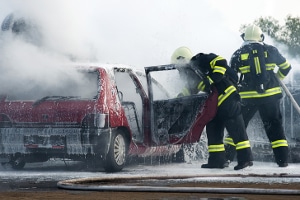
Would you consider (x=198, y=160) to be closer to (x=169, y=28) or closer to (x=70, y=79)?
(x=70, y=79)

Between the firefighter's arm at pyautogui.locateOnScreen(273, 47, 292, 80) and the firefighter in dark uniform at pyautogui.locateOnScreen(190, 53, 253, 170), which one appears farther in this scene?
the firefighter's arm at pyautogui.locateOnScreen(273, 47, 292, 80)

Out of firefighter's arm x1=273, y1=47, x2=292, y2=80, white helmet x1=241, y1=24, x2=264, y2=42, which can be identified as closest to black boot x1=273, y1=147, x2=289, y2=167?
firefighter's arm x1=273, y1=47, x2=292, y2=80

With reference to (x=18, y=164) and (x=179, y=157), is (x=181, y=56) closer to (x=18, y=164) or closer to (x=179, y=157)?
(x=179, y=157)

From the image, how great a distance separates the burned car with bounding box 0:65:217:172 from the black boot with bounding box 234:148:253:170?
70cm

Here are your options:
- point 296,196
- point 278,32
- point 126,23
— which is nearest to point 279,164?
point 296,196

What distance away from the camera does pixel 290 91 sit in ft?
46.3

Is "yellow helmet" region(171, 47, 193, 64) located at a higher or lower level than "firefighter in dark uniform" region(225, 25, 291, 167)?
higher

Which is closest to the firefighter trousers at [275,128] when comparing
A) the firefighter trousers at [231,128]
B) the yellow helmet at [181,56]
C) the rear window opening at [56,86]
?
the firefighter trousers at [231,128]

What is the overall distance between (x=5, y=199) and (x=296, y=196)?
8.64ft

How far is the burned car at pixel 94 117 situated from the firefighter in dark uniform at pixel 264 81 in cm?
85

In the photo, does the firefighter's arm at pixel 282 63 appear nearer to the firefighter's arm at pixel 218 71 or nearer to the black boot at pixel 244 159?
the firefighter's arm at pixel 218 71

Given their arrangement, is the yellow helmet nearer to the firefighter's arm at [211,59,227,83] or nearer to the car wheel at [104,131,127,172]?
the firefighter's arm at [211,59,227,83]

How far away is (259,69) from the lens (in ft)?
42.2

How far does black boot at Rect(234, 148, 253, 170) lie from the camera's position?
12398mm
